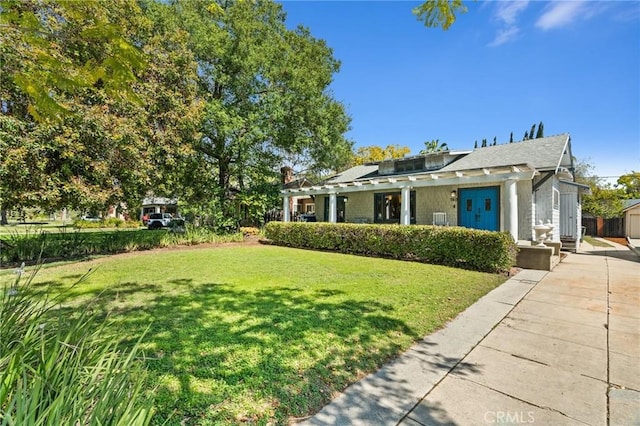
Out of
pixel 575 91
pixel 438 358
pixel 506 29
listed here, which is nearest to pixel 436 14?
pixel 438 358

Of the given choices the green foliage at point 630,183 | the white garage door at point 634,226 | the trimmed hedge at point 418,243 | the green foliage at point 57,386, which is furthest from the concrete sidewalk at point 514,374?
the green foliage at point 630,183

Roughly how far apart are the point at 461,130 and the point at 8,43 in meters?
22.0

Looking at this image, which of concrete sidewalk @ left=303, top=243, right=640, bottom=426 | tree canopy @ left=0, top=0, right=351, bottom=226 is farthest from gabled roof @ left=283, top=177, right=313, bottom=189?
concrete sidewalk @ left=303, top=243, right=640, bottom=426

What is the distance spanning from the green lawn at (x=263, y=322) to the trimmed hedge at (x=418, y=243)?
0.76 metres

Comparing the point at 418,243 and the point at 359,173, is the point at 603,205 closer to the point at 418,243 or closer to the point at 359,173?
the point at 359,173

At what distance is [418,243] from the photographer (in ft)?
32.0

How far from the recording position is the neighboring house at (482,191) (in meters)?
11.0

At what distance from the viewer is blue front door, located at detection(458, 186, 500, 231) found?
12.6 meters

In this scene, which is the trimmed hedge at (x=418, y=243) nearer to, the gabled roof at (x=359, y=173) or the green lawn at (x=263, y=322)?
the green lawn at (x=263, y=322)

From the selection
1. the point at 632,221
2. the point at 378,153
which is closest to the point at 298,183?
the point at 378,153

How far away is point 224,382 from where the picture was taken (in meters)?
2.75

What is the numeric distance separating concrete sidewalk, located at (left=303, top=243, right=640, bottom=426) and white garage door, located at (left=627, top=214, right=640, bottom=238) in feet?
81.9

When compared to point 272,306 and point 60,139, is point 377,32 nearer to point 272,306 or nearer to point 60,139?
point 272,306

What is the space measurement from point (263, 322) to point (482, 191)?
1235cm
